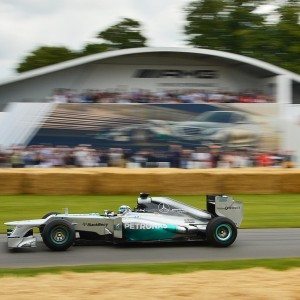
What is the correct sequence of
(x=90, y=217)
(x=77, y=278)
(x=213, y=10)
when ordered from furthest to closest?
1. (x=213, y=10)
2. (x=90, y=217)
3. (x=77, y=278)

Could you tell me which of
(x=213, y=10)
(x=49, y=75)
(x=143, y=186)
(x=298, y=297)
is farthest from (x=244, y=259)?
(x=213, y=10)

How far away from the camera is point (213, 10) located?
52188mm

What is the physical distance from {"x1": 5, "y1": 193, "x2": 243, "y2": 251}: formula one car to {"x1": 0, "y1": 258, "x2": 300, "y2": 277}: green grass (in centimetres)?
124

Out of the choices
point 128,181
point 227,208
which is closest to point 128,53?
point 128,181

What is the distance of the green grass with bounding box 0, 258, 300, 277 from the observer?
7.84 metres

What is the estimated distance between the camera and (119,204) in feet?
51.6

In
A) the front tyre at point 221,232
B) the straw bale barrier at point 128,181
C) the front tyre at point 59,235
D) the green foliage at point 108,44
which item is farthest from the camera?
the green foliage at point 108,44

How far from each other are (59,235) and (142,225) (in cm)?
120

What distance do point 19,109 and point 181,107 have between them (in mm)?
6073

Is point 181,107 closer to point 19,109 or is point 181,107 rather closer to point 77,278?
point 19,109

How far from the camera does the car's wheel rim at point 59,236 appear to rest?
937 centimetres

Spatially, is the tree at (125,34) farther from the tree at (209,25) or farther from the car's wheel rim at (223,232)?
the car's wheel rim at (223,232)

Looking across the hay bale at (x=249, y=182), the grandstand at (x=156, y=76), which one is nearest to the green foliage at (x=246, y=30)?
the grandstand at (x=156, y=76)

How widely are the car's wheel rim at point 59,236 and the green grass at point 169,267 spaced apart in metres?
1.22
